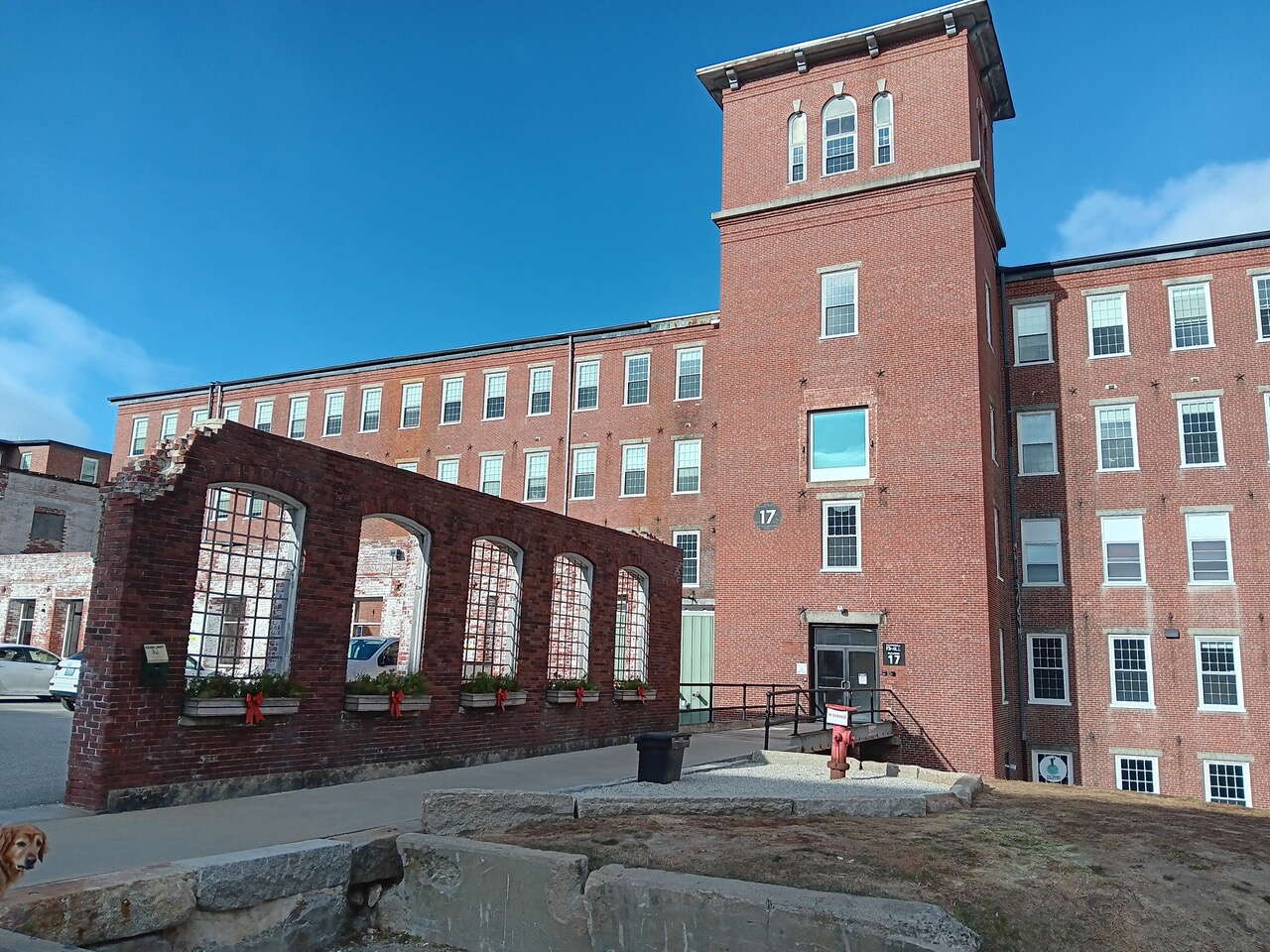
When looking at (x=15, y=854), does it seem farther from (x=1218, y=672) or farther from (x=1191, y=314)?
(x=1191, y=314)

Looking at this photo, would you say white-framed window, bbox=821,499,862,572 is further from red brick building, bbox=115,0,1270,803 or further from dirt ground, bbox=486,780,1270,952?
dirt ground, bbox=486,780,1270,952

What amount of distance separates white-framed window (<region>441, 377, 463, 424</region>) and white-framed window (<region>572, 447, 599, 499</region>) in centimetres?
546

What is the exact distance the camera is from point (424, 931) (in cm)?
789

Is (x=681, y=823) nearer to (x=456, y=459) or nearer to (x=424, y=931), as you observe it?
(x=424, y=931)

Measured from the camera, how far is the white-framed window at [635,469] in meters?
32.0

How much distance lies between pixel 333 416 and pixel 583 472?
39.4 ft

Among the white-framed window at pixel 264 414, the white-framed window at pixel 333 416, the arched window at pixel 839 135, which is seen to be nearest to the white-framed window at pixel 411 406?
the white-framed window at pixel 333 416

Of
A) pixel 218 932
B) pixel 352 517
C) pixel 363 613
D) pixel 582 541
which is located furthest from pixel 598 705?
pixel 363 613

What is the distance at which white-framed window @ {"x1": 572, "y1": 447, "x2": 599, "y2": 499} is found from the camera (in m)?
32.9

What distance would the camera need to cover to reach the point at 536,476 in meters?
34.1

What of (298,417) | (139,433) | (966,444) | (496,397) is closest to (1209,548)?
(966,444)

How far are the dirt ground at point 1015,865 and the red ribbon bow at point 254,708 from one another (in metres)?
3.08

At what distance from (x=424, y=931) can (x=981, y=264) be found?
22.4 m

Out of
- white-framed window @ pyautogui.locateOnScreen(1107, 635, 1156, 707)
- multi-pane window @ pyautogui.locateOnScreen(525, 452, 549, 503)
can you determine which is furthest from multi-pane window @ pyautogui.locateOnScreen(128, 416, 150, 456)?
white-framed window @ pyautogui.locateOnScreen(1107, 635, 1156, 707)
